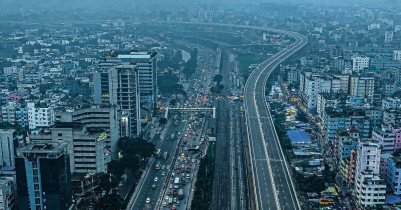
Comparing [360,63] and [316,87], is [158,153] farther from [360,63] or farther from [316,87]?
[360,63]

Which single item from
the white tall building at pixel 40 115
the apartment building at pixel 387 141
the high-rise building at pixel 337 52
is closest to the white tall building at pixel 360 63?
the high-rise building at pixel 337 52

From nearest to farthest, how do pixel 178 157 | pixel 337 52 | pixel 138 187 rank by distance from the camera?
pixel 138 187 → pixel 178 157 → pixel 337 52

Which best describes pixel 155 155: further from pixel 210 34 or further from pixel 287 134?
pixel 210 34

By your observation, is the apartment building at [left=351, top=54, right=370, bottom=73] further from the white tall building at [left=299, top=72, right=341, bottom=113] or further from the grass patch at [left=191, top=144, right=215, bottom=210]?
the grass patch at [left=191, top=144, right=215, bottom=210]

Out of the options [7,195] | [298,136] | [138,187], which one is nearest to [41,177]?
[7,195]

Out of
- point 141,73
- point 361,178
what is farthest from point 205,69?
point 361,178

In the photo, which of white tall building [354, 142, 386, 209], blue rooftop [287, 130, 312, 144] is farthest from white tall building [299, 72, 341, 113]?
white tall building [354, 142, 386, 209]
